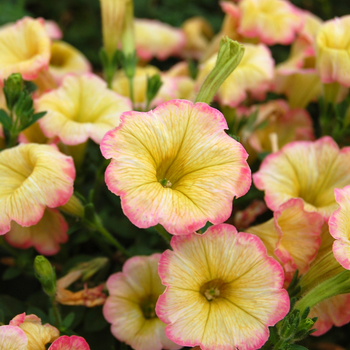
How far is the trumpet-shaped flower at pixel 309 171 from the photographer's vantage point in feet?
3.62

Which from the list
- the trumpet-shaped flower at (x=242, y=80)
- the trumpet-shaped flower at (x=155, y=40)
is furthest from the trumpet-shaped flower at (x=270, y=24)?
the trumpet-shaped flower at (x=155, y=40)

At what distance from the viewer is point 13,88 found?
1097mm

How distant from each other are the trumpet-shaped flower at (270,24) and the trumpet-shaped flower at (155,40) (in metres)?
0.41

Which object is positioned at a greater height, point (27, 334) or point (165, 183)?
point (165, 183)

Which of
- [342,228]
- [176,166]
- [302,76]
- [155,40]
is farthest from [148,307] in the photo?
[155,40]

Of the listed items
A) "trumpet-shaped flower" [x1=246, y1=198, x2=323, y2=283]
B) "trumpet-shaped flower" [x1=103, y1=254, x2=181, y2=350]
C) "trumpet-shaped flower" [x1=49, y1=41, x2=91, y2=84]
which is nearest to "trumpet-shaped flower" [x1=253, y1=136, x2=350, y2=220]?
"trumpet-shaped flower" [x1=246, y1=198, x2=323, y2=283]

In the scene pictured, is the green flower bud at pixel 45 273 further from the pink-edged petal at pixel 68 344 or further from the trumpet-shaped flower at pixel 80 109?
the trumpet-shaped flower at pixel 80 109

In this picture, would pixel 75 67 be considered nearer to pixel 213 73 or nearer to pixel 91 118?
pixel 91 118

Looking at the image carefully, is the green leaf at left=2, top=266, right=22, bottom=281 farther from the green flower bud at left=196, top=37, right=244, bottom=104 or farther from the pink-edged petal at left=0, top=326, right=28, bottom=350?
the green flower bud at left=196, top=37, right=244, bottom=104

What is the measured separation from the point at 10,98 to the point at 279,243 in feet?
2.57

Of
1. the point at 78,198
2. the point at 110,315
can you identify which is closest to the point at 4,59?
the point at 78,198

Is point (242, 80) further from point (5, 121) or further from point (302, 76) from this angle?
point (5, 121)

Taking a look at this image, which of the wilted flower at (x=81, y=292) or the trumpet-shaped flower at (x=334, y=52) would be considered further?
the trumpet-shaped flower at (x=334, y=52)

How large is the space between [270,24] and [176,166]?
841 millimetres
